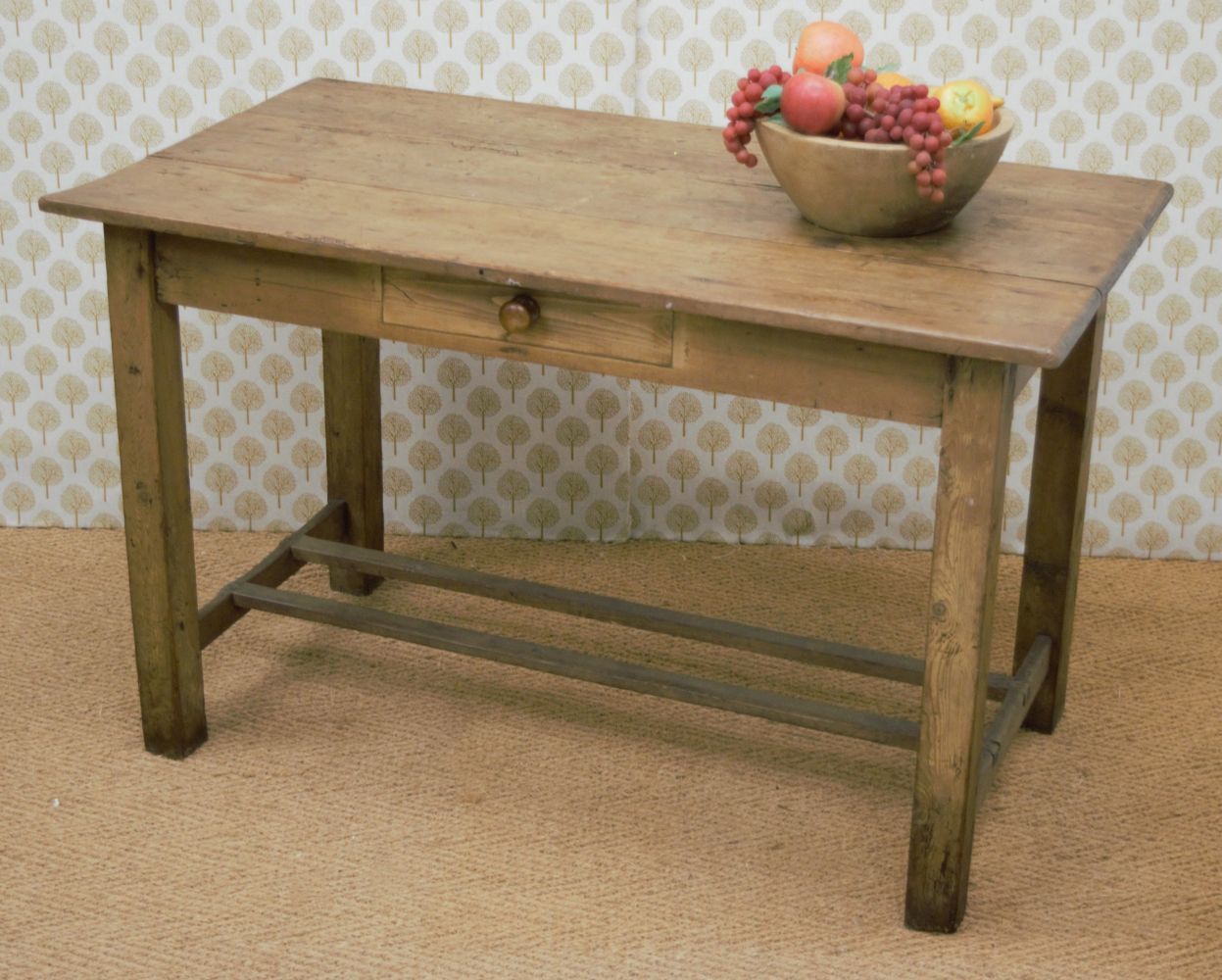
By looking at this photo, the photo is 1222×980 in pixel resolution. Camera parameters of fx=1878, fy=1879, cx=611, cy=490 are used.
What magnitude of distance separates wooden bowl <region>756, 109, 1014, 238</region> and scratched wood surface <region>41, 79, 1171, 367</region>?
0.03 meters

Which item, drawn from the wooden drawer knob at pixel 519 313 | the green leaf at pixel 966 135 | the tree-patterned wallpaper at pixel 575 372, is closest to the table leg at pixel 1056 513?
the green leaf at pixel 966 135

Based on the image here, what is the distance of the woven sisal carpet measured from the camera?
2.58 m

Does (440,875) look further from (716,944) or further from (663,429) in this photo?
(663,429)

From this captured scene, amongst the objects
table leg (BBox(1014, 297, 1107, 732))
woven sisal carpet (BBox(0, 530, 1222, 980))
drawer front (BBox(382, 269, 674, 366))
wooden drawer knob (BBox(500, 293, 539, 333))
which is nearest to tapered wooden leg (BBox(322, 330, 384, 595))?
woven sisal carpet (BBox(0, 530, 1222, 980))

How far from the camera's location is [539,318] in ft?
8.20

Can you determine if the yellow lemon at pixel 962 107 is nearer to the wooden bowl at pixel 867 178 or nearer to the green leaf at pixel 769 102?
the wooden bowl at pixel 867 178

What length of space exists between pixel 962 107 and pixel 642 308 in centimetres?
49

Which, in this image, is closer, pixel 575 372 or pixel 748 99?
pixel 748 99

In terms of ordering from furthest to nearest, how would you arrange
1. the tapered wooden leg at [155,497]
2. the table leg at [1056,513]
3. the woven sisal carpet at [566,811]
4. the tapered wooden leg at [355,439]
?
the tapered wooden leg at [355,439] → the table leg at [1056,513] → the tapered wooden leg at [155,497] → the woven sisal carpet at [566,811]

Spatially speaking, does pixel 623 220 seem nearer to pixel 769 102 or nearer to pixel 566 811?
pixel 769 102

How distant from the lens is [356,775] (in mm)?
2951

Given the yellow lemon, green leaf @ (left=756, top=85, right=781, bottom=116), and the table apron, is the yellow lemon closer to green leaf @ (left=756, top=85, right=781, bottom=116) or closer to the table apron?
green leaf @ (left=756, top=85, right=781, bottom=116)

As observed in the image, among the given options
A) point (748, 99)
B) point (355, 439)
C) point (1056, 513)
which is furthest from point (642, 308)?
point (355, 439)

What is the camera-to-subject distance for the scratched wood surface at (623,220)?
233cm
